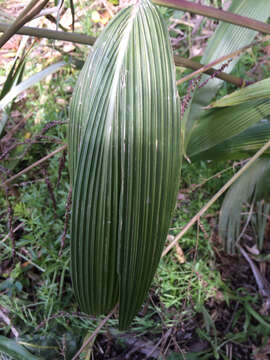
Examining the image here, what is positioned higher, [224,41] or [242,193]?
[224,41]

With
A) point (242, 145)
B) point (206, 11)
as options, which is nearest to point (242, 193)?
point (242, 145)

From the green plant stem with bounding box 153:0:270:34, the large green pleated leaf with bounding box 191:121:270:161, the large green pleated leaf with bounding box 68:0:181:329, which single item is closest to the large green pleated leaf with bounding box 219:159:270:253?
the large green pleated leaf with bounding box 191:121:270:161

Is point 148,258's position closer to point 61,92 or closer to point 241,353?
point 241,353

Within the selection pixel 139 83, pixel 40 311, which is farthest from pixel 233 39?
pixel 40 311

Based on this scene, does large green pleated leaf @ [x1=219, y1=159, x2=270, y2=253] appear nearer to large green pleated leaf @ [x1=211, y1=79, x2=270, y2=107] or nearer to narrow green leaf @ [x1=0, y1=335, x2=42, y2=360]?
large green pleated leaf @ [x1=211, y1=79, x2=270, y2=107]

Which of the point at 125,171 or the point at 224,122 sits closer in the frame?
the point at 125,171

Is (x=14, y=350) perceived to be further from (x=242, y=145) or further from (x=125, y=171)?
(x=242, y=145)

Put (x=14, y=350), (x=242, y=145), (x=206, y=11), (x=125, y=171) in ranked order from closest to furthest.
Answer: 1. (x=125, y=171)
2. (x=206, y=11)
3. (x=14, y=350)
4. (x=242, y=145)
